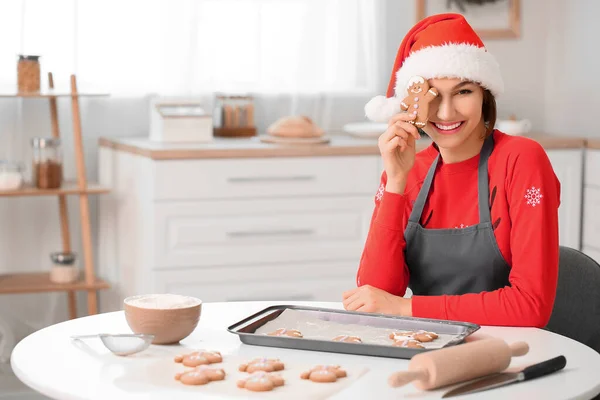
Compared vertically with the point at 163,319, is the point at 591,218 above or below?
below

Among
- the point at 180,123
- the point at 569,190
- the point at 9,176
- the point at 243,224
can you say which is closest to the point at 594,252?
the point at 569,190

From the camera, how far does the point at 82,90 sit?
3.71 m

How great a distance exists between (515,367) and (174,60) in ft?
9.15

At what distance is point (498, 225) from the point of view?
1949 mm

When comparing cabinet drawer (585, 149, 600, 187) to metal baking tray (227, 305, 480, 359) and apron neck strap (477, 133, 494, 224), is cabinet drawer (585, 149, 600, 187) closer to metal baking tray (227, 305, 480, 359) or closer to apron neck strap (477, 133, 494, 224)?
apron neck strap (477, 133, 494, 224)

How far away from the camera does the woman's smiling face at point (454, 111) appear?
194 cm

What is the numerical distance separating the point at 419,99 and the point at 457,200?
25 centimetres

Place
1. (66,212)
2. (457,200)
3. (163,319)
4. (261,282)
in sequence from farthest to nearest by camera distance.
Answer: (66,212)
(261,282)
(457,200)
(163,319)

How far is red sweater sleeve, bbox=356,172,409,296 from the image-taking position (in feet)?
6.49

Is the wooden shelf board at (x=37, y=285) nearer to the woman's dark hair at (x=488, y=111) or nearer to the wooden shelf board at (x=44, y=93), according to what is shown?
the wooden shelf board at (x=44, y=93)

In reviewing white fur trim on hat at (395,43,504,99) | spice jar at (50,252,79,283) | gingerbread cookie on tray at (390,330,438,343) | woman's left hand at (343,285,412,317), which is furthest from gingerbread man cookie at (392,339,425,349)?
spice jar at (50,252,79,283)

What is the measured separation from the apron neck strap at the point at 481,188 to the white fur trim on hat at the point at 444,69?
0.12 m

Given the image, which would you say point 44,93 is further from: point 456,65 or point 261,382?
point 261,382

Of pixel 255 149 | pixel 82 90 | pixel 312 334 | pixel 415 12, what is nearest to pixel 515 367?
pixel 312 334
